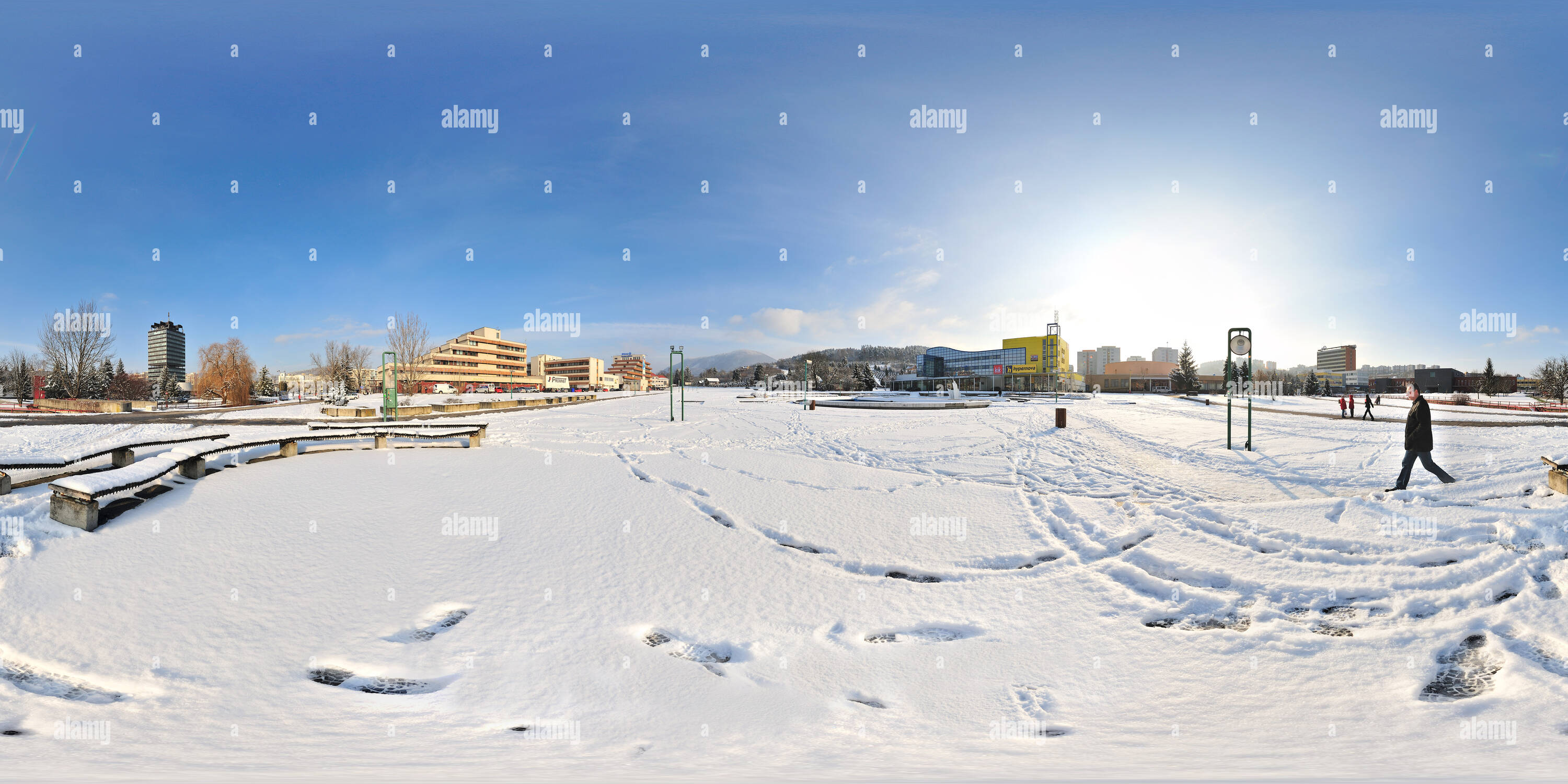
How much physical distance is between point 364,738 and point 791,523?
5119 millimetres

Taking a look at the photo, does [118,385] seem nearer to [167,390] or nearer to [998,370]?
[167,390]

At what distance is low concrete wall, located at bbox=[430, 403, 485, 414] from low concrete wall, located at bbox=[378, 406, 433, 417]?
743 mm

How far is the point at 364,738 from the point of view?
3.67 meters

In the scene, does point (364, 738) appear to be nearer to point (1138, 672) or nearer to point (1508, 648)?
point (1138, 672)

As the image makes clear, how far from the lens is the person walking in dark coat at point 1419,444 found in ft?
29.0

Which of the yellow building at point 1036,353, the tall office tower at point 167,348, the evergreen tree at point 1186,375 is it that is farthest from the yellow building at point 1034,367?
the tall office tower at point 167,348

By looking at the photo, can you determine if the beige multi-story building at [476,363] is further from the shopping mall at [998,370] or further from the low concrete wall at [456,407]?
the shopping mall at [998,370]

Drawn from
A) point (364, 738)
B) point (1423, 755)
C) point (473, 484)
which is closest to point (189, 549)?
point (473, 484)

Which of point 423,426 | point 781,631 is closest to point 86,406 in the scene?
point 423,426

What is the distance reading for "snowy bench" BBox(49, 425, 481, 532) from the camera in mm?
6617

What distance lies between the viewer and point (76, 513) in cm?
662

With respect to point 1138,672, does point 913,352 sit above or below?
above

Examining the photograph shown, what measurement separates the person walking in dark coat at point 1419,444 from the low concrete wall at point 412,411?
3241cm

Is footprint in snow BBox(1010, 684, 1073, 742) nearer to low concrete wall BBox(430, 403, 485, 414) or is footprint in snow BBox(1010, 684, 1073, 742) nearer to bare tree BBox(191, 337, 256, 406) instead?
low concrete wall BBox(430, 403, 485, 414)
